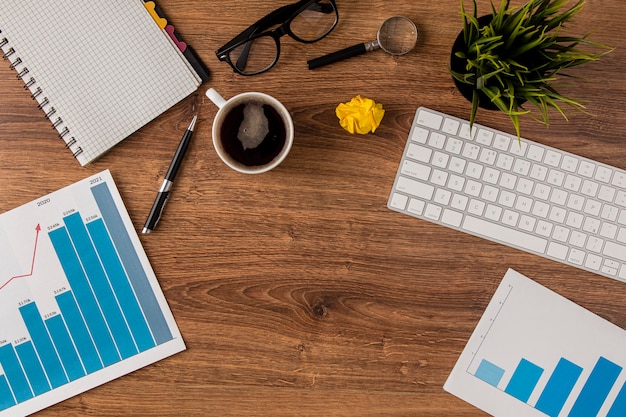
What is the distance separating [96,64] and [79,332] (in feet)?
1.55

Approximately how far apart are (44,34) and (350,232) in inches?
24.8

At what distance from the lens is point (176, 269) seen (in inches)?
36.2

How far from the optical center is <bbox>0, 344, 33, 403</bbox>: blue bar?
36.1 inches

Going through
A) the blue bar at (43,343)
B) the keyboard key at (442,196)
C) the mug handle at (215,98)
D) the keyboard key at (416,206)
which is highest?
the mug handle at (215,98)

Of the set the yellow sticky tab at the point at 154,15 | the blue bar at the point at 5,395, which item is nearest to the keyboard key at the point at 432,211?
the yellow sticky tab at the point at 154,15

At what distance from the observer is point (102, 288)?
917mm

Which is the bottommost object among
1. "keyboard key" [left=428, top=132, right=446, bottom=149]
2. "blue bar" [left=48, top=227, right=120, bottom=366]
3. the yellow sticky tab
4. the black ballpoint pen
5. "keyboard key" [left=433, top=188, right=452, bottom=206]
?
"blue bar" [left=48, top=227, right=120, bottom=366]

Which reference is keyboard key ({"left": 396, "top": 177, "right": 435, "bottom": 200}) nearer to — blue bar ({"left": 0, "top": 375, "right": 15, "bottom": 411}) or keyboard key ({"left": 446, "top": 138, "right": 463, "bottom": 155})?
keyboard key ({"left": 446, "top": 138, "right": 463, "bottom": 155})

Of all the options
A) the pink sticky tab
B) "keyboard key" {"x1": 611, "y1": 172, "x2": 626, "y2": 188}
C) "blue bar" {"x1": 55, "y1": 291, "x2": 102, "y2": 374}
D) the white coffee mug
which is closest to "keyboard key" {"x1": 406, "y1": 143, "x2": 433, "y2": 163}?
the white coffee mug

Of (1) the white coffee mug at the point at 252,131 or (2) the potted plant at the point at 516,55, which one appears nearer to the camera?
(2) the potted plant at the point at 516,55

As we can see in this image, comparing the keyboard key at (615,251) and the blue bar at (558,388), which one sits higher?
the keyboard key at (615,251)

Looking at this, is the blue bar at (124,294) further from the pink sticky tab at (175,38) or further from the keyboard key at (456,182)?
the keyboard key at (456,182)

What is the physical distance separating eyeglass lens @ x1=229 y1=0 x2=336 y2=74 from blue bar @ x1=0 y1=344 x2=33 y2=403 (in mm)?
645

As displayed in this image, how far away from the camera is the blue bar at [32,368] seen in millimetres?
917
